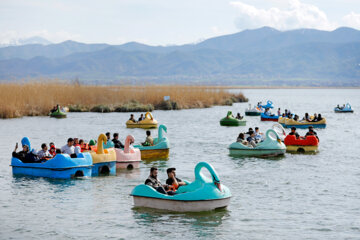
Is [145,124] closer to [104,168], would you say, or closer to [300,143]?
[300,143]

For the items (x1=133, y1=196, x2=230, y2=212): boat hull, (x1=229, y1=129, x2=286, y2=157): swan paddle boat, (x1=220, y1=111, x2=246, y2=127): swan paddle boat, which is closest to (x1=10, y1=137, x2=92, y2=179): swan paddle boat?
(x1=133, y1=196, x2=230, y2=212): boat hull

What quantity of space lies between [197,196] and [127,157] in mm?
7397

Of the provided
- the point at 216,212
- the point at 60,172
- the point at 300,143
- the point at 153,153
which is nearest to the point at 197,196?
the point at 216,212

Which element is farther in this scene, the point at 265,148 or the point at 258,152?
the point at 258,152

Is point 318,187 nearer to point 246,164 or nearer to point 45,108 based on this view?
point 246,164

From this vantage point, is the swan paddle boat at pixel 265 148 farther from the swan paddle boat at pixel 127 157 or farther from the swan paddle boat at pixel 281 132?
the swan paddle boat at pixel 127 157

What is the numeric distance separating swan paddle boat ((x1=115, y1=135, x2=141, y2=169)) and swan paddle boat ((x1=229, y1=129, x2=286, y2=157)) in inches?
213

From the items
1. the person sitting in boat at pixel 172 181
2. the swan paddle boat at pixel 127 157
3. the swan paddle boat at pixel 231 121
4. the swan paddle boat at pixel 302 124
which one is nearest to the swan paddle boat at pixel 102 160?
the swan paddle boat at pixel 127 157

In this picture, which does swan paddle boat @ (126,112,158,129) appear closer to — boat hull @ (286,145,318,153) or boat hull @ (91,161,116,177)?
boat hull @ (286,145,318,153)

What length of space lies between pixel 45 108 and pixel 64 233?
3870 centimetres

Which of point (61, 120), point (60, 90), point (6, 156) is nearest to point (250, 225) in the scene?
point (6, 156)

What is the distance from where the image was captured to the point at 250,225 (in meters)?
13.3

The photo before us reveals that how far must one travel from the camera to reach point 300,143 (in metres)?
26.0

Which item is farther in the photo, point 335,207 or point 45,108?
point 45,108
